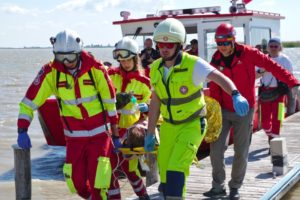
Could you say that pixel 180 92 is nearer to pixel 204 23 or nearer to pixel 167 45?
pixel 167 45

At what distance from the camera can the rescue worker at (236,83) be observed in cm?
539

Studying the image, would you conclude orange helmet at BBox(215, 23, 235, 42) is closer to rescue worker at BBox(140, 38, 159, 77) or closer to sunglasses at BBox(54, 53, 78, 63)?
sunglasses at BBox(54, 53, 78, 63)

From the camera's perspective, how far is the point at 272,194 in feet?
19.9

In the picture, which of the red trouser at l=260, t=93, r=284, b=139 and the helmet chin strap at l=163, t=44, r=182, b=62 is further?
the red trouser at l=260, t=93, r=284, b=139

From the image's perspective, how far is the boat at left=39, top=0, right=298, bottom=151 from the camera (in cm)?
1061

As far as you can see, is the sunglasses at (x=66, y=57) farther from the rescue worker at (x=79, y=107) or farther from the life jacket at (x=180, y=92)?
the life jacket at (x=180, y=92)

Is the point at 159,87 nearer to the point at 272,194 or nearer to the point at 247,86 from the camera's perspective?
the point at 247,86

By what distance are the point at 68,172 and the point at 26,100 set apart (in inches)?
28.3

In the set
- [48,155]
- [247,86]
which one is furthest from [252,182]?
[48,155]

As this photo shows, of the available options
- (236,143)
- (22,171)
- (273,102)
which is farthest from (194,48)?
(22,171)

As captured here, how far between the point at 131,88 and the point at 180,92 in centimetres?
168

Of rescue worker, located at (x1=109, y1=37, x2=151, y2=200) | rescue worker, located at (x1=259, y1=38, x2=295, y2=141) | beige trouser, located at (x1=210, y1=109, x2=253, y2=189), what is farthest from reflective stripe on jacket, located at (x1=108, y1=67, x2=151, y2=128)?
rescue worker, located at (x1=259, y1=38, x2=295, y2=141)

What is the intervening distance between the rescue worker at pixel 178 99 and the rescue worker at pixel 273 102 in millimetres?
3770

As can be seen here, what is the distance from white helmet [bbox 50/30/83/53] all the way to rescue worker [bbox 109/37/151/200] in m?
1.13
